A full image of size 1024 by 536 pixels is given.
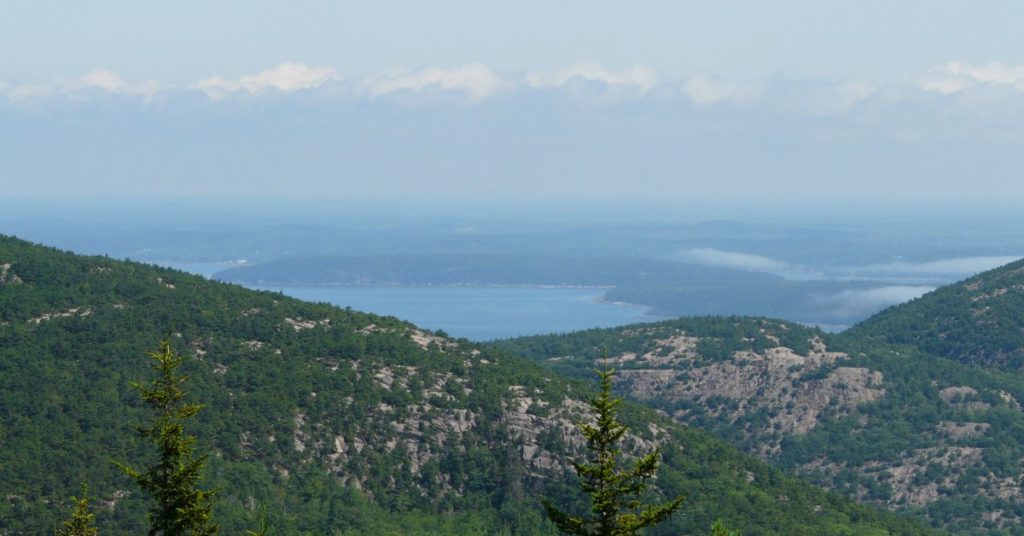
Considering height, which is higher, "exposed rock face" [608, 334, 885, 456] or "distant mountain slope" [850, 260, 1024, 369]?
"distant mountain slope" [850, 260, 1024, 369]

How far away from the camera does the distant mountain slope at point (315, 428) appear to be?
67.6 m

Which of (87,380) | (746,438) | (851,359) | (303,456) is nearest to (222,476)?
(303,456)

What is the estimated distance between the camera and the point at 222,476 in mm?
68562

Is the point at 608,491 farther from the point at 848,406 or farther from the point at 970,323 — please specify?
the point at 970,323

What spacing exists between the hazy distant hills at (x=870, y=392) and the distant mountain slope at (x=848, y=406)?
13cm

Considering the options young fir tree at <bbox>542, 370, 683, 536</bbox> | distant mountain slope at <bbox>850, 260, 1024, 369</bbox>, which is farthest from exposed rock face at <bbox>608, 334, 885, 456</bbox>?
young fir tree at <bbox>542, 370, 683, 536</bbox>

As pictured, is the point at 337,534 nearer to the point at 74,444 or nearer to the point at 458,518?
the point at 458,518

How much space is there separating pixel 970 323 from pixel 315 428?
244 feet

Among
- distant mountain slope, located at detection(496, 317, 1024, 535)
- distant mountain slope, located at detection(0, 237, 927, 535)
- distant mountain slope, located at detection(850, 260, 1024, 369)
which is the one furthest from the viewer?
distant mountain slope, located at detection(850, 260, 1024, 369)

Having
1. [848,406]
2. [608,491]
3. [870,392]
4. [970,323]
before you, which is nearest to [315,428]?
[608,491]

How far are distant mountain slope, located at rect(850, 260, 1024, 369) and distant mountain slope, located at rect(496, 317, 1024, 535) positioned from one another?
21.4ft

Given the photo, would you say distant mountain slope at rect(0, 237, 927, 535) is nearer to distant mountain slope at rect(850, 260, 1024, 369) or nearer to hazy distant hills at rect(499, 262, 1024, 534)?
hazy distant hills at rect(499, 262, 1024, 534)

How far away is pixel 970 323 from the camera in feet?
422

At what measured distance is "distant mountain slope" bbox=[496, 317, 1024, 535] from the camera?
322 feet
